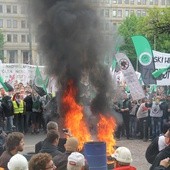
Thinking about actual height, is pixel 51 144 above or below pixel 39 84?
below

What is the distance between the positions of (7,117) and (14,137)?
10.4m

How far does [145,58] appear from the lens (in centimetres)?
1775

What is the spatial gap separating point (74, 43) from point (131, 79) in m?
5.78

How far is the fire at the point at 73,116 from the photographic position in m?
10.0

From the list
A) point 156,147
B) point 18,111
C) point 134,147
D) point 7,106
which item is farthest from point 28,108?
point 156,147

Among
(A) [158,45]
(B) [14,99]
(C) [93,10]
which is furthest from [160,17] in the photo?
(C) [93,10]

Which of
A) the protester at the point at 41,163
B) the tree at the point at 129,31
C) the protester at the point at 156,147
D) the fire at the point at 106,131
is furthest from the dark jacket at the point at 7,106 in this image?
the tree at the point at 129,31

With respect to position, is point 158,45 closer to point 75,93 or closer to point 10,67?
point 10,67

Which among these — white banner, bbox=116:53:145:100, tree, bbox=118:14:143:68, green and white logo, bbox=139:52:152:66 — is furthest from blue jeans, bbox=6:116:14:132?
tree, bbox=118:14:143:68

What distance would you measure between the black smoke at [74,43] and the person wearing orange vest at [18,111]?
6480 millimetres

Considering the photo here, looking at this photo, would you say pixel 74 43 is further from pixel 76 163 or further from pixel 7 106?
pixel 7 106

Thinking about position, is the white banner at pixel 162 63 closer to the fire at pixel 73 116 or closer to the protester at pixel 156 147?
the fire at pixel 73 116

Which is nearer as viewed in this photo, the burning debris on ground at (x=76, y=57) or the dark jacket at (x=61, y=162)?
the dark jacket at (x=61, y=162)

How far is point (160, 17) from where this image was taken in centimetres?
5484
